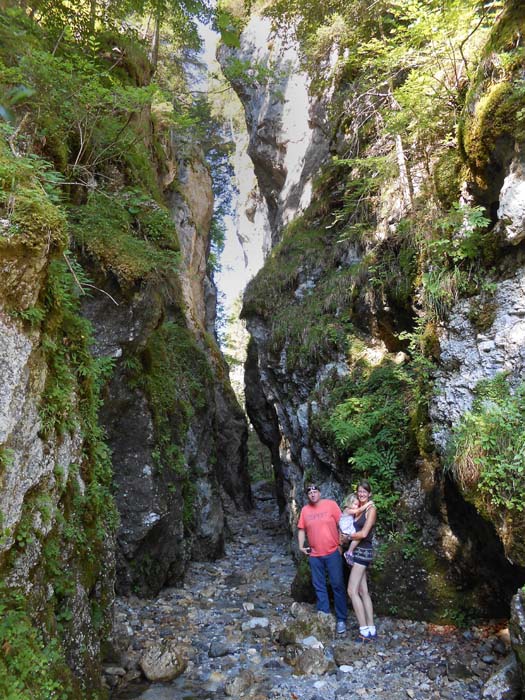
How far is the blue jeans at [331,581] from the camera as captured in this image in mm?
6137

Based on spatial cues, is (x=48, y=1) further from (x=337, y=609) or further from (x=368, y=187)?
(x=337, y=609)

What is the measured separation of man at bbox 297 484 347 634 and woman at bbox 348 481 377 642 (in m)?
0.36

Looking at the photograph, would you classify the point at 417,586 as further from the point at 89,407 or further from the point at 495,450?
the point at 89,407

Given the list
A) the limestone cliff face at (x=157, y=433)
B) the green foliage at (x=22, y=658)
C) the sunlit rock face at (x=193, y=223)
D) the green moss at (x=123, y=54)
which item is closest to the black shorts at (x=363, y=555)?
the green foliage at (x=22, y=658)

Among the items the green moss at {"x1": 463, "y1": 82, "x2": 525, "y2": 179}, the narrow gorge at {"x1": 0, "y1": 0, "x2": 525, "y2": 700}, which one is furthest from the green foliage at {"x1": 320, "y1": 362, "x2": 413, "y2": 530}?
the green moss at {"x1": 463, "y1": 82, "x2": 525, "y2": 179}

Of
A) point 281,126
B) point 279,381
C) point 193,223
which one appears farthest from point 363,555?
point 281,126

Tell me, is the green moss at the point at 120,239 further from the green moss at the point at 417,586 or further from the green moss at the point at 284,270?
the green moss at the point at 417,586

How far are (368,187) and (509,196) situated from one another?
4.95m

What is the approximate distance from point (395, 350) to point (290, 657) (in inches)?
223

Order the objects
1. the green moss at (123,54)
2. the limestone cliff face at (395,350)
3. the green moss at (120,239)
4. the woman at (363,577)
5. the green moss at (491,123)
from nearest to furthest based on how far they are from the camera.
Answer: the green moss at (491,123) → the limestone cliff face at (395,350) → the woman at (363,577) → the green moss at (120,239) → the green moss at (123,54)

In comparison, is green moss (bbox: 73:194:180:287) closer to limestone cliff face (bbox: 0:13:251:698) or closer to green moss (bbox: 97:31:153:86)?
limestone cliff face (bbox: 0:13:251:698)

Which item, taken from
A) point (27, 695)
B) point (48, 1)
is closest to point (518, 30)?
point (48, 1)

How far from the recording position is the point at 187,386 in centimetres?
1213

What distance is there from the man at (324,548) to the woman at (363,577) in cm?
36
